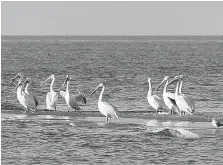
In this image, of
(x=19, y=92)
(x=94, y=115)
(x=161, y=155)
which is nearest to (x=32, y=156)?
(x=161, y=155)

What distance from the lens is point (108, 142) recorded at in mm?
14938

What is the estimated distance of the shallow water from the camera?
1328 centimetres

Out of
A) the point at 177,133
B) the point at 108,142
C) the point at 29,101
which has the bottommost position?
the point at 108,142

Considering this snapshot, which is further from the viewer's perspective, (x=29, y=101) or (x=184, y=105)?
(x=29, y=101)

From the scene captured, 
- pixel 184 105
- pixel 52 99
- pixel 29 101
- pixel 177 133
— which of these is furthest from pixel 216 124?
pixel 29 101

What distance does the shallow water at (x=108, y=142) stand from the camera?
13.3 meters

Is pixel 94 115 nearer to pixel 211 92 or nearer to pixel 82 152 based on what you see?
pixel 82 152

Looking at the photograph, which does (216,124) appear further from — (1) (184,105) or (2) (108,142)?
(2) (108,142)

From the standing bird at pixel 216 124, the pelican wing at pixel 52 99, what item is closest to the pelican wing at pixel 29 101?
the pelican wing at pixel 52 99

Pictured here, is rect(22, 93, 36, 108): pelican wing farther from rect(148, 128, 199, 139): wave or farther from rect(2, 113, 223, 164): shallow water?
rect(148, 128, 199, 139): wave

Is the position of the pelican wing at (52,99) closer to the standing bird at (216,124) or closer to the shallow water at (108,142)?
the shallow water at (108,142)

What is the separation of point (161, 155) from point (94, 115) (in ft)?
20.8

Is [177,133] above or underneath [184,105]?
underneath

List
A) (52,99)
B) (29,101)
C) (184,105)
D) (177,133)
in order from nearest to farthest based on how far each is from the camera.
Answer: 1. (177,133)
2. (184,105)
3. (29,101)
4. (52,99)
